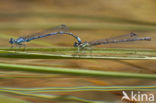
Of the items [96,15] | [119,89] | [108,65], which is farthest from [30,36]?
[119,89]

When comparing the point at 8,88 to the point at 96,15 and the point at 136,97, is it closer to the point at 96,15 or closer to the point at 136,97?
the point at 136,97

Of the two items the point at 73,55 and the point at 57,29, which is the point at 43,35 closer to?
the point at 57,29

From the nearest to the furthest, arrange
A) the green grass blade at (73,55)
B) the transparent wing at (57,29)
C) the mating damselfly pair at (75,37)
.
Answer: the green grass blade at (73,55) → the mating damselfly pair at (75,37) → the transparent wing at (57,29)

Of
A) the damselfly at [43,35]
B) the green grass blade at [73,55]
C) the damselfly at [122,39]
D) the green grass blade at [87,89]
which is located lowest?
the green grass blade at [87,89]

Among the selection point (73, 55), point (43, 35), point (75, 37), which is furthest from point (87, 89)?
point (43, 35)

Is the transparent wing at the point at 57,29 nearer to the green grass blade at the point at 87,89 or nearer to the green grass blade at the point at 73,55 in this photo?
the green grass blade at the point at 73,55

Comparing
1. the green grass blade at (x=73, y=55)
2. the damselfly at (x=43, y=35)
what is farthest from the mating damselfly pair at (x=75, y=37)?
the green grass blade at (x=73, y=55)

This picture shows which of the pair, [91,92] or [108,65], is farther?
[108,65]

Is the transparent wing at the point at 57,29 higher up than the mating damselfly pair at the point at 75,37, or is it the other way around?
the transparent wing at the point at 57,29

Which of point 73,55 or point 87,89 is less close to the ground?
A: point 73,55

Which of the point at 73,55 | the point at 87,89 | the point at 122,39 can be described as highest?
the point at 122,39

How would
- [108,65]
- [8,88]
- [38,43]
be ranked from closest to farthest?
[8,88]
[108,65]
[38,43]
